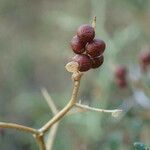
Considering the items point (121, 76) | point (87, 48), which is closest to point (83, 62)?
point (87, 48)

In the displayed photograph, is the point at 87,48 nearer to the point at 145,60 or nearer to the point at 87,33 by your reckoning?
the point at 87,33

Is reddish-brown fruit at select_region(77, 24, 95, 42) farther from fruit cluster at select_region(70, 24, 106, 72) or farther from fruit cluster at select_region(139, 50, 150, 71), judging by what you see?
fruit cluster at select_region(139, 50, 150, 71)

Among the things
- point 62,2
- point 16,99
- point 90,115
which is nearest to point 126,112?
point 90,115

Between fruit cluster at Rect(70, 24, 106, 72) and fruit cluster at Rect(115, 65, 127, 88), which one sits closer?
fruit cluster at Rect(70, 24, 106, 72)

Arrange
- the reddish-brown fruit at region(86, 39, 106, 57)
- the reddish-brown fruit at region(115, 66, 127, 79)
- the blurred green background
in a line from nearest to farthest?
the reddish-brown fruit at region(86, 39, 106, 57)
the reddish-brown fruit at region(115, 66, 127, 79)
the blurred green background

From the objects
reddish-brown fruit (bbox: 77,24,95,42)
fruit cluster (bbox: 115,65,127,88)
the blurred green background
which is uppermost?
reddish-brown fruit (bbox: 77,24,95,42)

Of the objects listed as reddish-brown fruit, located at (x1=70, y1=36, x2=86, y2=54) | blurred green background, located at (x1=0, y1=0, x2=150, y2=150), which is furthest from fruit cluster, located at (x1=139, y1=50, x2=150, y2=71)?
reddish-brown fruit, located at (x1=70, y1=36, x2=86, y2=54)

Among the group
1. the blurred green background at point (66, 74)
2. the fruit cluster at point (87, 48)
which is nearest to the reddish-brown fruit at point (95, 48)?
the fruit cluster at point (87, 48)
